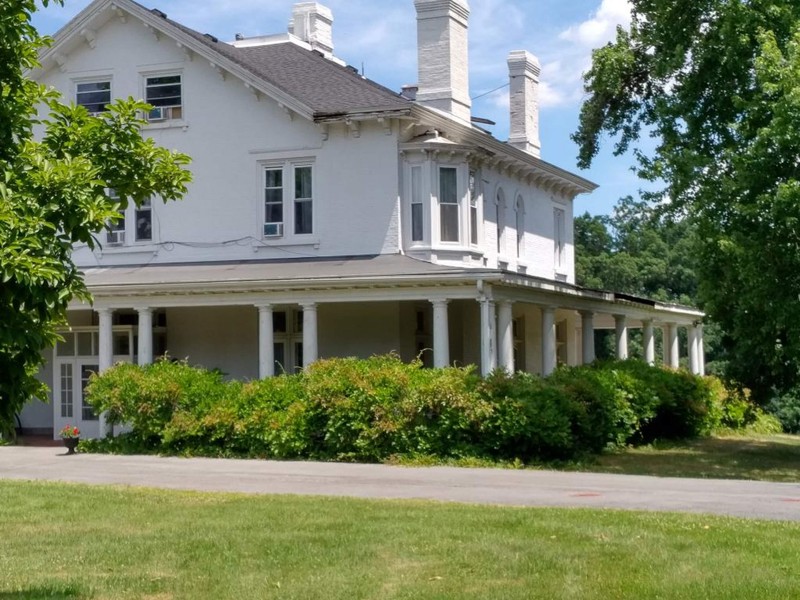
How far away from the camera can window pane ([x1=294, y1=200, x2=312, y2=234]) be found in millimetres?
27016

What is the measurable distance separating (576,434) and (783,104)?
7315 mm

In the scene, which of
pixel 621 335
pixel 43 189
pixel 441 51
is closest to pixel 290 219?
pixel 441 51

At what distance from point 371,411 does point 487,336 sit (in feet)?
12.4

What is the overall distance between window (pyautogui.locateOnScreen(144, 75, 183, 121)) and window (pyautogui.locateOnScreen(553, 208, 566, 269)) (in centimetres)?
1177

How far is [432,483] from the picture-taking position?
17.6 metres

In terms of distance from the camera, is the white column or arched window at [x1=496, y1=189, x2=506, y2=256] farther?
arched window at [x1=496, y1=189, x2=506, y2=256]

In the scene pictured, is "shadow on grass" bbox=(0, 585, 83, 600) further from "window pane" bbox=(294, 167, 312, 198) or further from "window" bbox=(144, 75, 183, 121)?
"window" bbox=(144, 75, 183, 121)

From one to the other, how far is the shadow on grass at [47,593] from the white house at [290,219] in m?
14.5

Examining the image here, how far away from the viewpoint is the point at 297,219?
2706cm

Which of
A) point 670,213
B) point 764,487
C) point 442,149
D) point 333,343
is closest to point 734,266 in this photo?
point 670,213

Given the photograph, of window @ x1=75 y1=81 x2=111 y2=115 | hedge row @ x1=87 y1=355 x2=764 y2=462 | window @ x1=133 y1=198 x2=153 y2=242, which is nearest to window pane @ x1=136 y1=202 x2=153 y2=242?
window @ x1=133 y1=198 x2=153 y2=242

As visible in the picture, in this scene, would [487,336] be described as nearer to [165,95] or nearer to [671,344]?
[165,95]

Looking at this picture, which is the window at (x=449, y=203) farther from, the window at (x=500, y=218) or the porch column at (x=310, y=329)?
the porch column at (x=310, y=329)

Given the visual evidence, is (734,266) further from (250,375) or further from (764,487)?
(250,375)
